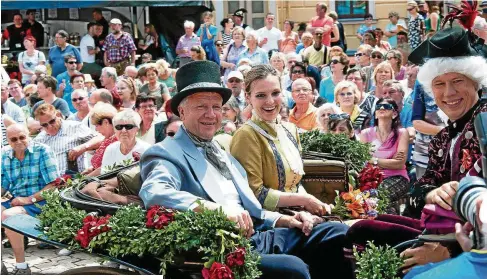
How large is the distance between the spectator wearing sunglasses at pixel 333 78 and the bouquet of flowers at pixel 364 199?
5.48 m

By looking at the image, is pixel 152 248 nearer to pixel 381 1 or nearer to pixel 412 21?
pixel 412 21

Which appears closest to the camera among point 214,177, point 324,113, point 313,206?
point 214,177

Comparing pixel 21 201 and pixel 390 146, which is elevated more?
pixel 390 146

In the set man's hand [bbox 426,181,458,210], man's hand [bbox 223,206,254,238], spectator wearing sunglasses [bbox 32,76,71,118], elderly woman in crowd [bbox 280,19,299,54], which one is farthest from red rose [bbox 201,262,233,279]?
elderly woman in crowd [bbox 280,19,299,54]

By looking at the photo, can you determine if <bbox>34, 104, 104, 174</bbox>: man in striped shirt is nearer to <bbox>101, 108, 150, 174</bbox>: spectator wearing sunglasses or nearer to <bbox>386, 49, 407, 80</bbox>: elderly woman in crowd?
<bbox>101, 108, 150, 174</bbox>: spectator wearing sunglasses

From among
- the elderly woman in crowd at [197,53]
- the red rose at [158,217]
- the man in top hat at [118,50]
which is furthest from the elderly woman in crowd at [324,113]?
the man in top hat at [118,50]

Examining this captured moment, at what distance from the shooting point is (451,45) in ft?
14.0

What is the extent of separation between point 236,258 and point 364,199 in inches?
61.4

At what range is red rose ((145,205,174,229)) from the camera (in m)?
4.21

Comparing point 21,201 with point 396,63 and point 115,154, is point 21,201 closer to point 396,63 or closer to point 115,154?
point 115,154

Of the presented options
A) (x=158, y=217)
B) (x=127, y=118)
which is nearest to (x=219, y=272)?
(x=158, y=217)

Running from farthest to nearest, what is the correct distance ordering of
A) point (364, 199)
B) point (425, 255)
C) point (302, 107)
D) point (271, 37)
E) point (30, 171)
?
point (271, 37), point (302, 107), point (30, 171), point (364, 199), point (425, 255)

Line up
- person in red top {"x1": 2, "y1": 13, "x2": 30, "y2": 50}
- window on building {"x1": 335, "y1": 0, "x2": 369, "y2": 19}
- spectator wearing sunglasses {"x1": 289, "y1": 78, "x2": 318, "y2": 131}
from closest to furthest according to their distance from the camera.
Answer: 1. spectator wearing sunglasses {"x1": 289, "y1": 78, "x2": 318, "y2": 131}
2. person in red top {"x1": 2, "y1": 13, "x2": 30, "y2": 50}
3. window on building {"x1": 335, "y1": 0, "x2": 369, "y2": 19}

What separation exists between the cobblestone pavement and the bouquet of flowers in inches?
97.3
